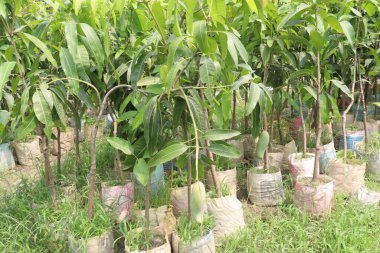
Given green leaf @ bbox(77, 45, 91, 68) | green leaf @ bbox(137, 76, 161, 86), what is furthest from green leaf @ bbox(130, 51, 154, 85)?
green leaf @ bbox(77, 45, 91, 68)

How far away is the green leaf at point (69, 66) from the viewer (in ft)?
4.93

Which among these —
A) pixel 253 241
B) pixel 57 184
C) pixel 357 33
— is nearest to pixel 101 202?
pixel 57 184

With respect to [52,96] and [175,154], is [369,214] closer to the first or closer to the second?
[175,154]

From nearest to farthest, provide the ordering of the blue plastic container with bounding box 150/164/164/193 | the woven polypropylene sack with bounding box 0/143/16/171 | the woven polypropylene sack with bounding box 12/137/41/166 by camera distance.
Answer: the blue plastic container with bounding box 150/164/164/193
the woven polypropylene sack with bounding box 0/143/16/171
the woven polypropylene sack with bounding box 12/137/41/166

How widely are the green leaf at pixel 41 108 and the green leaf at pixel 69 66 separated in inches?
4.8

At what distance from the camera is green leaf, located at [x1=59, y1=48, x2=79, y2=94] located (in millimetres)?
1502

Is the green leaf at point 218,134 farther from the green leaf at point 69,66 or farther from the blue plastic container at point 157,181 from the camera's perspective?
the blue plastic container at point 157,181

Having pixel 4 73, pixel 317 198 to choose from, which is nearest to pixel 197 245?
pixel 317 198

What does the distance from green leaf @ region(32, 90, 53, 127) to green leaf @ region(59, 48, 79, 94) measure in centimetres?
12

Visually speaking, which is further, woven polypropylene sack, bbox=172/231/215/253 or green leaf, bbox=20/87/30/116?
woven polypropylene sack, bbox=172/231/215/253

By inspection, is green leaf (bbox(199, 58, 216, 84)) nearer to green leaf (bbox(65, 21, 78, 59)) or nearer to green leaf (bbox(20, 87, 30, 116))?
green leaf (bbox(65, 21, 78, 59))

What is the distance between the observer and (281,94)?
2.53 m

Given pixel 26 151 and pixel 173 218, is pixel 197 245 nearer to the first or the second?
pixel 173 218

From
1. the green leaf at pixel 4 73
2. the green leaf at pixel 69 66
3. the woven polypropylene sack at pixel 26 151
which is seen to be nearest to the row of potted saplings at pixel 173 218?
the green leaf at pixel 69 66
